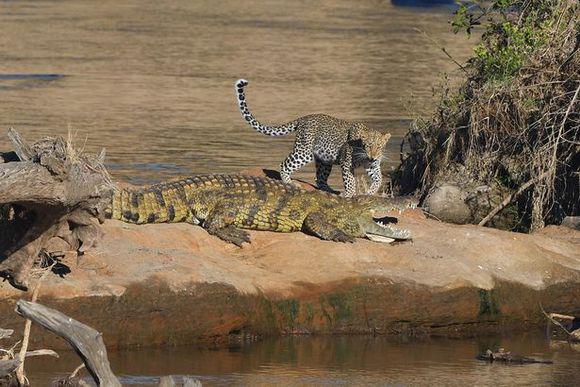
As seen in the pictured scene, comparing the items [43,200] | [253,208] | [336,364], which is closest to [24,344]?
[43,200]

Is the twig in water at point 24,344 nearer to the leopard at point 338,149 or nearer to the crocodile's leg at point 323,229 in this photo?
the crocodile's leg at point 323,229

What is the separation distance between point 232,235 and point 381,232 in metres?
1.28

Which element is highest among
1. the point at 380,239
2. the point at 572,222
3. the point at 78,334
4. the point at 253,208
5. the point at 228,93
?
the point at 78,334

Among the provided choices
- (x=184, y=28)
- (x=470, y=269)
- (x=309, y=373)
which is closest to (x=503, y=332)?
(x=470, y=269)

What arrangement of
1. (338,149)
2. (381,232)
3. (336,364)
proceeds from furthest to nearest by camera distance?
(338,149)
(381,232)
(336,364)

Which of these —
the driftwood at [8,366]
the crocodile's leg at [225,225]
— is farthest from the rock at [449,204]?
the driftwood at [8,366]

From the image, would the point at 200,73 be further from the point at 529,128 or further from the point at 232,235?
the point at 232,235

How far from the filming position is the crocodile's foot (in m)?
11.8

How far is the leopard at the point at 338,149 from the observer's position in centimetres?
1386

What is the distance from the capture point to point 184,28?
39.1 m

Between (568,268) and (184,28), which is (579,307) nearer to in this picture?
(568,268)

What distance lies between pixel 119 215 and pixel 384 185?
4.69 metres

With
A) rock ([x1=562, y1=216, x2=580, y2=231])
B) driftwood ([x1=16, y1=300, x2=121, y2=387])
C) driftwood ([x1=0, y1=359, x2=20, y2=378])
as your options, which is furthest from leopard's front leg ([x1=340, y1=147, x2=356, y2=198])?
driftwood ([x1=16, y1=300, x2=121, y2=387])

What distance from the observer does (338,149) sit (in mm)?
14125
